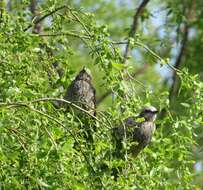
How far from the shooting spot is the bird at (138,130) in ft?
17.1

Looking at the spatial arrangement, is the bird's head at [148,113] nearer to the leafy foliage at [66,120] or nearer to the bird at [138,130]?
the bird at [138,130]

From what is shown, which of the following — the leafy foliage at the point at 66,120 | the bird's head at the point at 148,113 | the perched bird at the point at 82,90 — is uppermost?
the perched bird at the point at 82,90

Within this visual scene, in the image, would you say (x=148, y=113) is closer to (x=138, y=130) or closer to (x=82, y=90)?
(x=138, y=130)

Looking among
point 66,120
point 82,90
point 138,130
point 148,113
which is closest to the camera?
point 66,120

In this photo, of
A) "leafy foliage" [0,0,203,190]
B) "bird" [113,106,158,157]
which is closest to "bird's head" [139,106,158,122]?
"bird" [113,106,158,157]

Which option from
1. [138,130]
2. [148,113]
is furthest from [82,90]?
[138,130]

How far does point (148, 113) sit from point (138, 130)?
11.2 inches

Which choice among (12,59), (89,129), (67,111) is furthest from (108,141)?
(12,59)

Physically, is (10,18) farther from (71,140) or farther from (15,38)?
(71,140)

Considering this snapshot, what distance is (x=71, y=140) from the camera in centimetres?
→ 471

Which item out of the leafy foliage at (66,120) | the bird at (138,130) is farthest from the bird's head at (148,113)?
the leafy foliage at (66,120)

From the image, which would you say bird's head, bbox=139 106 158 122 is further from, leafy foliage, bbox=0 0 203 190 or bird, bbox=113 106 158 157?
leafy foliage, bbox=0 0 203 190

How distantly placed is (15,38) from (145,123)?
1.13m

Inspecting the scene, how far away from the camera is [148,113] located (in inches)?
240
